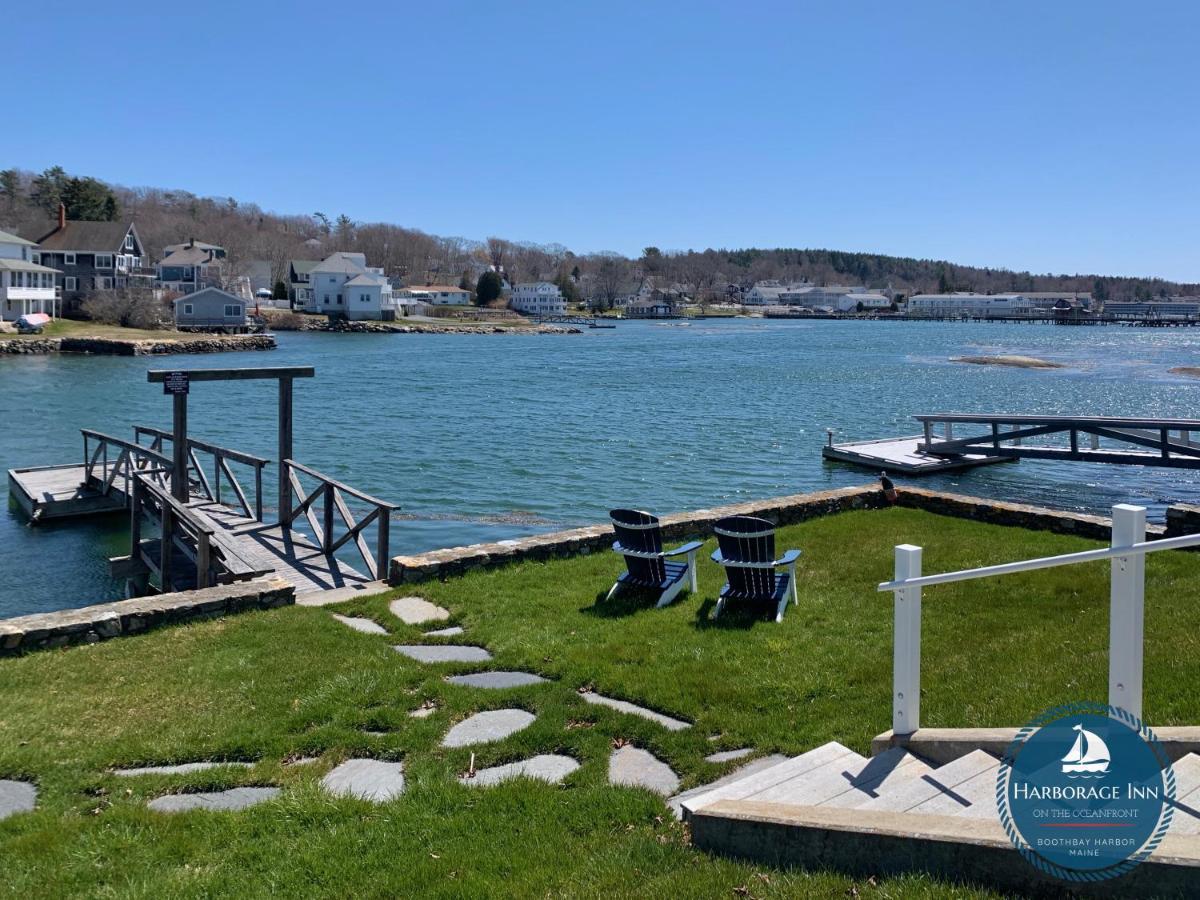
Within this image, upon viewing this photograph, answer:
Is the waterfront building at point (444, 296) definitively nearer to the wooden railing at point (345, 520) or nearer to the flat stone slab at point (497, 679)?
the wooden railing at point (345, 520)

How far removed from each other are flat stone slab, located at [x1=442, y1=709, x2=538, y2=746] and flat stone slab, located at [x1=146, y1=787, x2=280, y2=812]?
3.97 feet

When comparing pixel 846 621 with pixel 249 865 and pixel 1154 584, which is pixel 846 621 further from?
pixel 249 865

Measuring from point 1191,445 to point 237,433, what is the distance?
32070 millimetres

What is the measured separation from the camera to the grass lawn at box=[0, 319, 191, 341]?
80912 millimetres

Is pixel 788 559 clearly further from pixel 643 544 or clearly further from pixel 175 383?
pixel 175 383

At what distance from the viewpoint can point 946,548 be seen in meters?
12.1

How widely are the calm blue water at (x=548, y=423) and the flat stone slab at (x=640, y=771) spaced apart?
1227 centimetres

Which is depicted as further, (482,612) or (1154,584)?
(482,612)

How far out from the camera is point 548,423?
41500 mm

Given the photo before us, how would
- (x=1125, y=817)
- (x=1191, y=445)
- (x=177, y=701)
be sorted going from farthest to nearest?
(x=1191, y=445), (x=177, y=701), (x=1125, y=817)

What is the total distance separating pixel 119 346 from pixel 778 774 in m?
81.7

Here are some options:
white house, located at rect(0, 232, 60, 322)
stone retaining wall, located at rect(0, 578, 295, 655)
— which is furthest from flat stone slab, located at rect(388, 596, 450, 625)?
white house, located at rect(0, 232, 60, 322)

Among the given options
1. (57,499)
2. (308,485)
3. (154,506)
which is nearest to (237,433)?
(308,485)

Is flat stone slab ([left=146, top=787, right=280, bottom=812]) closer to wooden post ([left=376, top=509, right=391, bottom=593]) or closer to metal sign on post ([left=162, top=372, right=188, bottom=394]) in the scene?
wooden post ([left=376, top=509, right=391, bottom=593])
